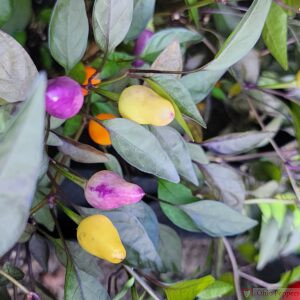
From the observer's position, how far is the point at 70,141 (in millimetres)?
391

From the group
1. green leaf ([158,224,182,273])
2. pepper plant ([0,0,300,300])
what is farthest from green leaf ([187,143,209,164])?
green leaf ([158,224,182,273])

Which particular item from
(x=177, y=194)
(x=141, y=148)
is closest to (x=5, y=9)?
(x=141, y=148)

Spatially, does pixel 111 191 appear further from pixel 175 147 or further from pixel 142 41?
pixel 142 41

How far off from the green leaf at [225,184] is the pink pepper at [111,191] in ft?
0.65

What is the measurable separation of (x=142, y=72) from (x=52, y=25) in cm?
8

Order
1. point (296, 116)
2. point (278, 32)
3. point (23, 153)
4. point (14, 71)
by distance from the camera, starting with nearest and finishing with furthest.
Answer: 1. point (23, 153)
2. point (14, 71)
3. point (278, 32)
4. point (296, 116)

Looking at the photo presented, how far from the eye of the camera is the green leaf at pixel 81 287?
0.39 m

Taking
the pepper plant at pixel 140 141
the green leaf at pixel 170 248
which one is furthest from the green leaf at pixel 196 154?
the green leaf at pixel 170 248

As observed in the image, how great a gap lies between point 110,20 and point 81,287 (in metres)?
0.21

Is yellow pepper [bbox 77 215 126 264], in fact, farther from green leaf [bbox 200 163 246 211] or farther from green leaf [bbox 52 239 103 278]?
green leaf [bbox 200 163 246 211]

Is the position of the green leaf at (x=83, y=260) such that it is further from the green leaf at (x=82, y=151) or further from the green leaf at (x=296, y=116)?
the green leaf at (x=296, y=116)

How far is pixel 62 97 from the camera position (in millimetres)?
328

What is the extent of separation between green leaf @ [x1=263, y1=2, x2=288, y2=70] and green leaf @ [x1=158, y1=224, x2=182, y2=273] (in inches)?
9.0

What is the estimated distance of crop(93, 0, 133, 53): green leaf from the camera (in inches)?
14.1
